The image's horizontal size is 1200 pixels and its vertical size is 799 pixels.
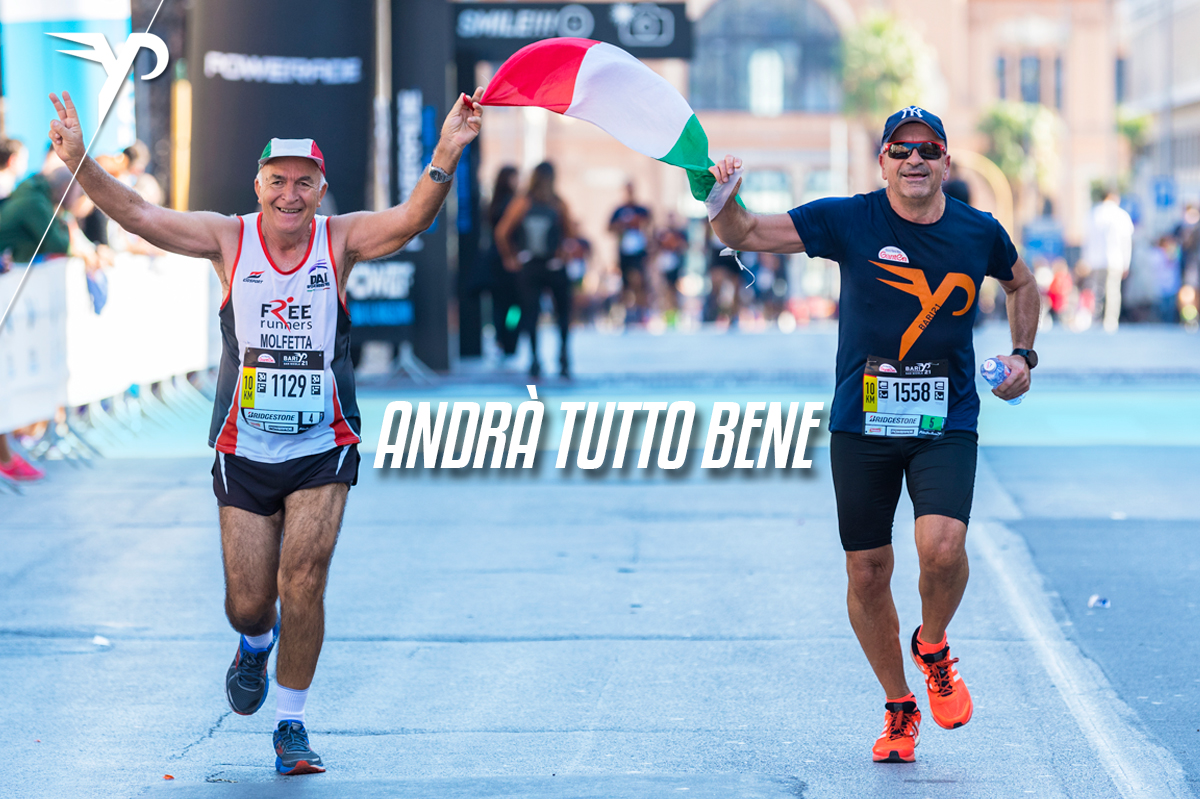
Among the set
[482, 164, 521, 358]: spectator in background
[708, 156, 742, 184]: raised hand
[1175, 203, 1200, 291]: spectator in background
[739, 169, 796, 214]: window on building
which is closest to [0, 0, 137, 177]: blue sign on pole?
[482, 164, 521, 358]: spectator in background

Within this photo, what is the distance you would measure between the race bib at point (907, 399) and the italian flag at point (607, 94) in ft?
2.99

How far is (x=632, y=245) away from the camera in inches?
1037

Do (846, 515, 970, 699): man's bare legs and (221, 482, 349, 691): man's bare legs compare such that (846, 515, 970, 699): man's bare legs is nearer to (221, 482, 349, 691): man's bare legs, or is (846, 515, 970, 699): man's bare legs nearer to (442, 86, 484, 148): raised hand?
(221, 482, 349, 691): man's bare legs

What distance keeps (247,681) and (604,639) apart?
1.91 meters

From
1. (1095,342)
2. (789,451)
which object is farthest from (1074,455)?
(1095,342)

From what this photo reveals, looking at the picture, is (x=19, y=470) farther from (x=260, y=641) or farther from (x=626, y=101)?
(x=626, y=101)

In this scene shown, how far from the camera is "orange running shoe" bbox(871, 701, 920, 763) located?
17.6ft

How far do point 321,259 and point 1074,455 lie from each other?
8335 millimetres

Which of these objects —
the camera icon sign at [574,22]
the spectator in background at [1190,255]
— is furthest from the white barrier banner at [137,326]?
the spectator in background at [1190,255]

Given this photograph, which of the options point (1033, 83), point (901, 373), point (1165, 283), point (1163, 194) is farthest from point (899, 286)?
point (1033, 83)

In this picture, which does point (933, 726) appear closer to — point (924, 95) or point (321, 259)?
point (321, 259)

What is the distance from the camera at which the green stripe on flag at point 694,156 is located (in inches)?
226

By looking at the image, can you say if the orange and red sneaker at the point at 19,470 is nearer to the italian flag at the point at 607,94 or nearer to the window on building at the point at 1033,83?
the italian flag at the point at 607,94

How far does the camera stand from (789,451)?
13250 mm
